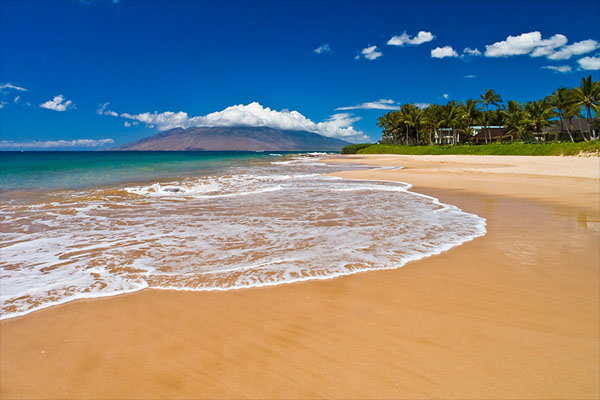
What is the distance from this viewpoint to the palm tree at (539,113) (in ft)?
189

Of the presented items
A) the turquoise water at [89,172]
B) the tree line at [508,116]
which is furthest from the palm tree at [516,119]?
the turquoise water at [89,172]

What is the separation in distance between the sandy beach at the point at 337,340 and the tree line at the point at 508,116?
58430 mm

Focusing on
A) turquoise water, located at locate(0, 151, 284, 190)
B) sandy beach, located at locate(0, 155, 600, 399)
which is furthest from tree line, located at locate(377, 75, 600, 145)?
sandy beach, located at locate(0, 155, 600, 399)

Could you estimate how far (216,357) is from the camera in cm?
285

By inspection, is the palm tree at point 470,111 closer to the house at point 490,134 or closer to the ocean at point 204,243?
the house at point 490,134

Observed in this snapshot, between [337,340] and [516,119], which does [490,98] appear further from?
[337,340]

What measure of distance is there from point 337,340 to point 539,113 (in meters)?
71.8

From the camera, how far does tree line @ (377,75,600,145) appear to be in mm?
50219

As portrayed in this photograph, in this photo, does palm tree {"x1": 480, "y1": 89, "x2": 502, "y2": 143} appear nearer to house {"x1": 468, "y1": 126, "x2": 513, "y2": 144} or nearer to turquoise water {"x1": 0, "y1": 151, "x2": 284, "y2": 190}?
house {"x1": 468, "y1": 126, "x2": 513, "y2": 144}

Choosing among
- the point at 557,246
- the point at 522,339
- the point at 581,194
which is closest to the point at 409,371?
the point at 522,339

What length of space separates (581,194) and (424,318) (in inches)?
503

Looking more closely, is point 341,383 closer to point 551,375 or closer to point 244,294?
point 551,375

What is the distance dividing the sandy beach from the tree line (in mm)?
58430

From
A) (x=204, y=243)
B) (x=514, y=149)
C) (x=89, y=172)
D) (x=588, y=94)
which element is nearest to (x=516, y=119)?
(x=588, y=94)
